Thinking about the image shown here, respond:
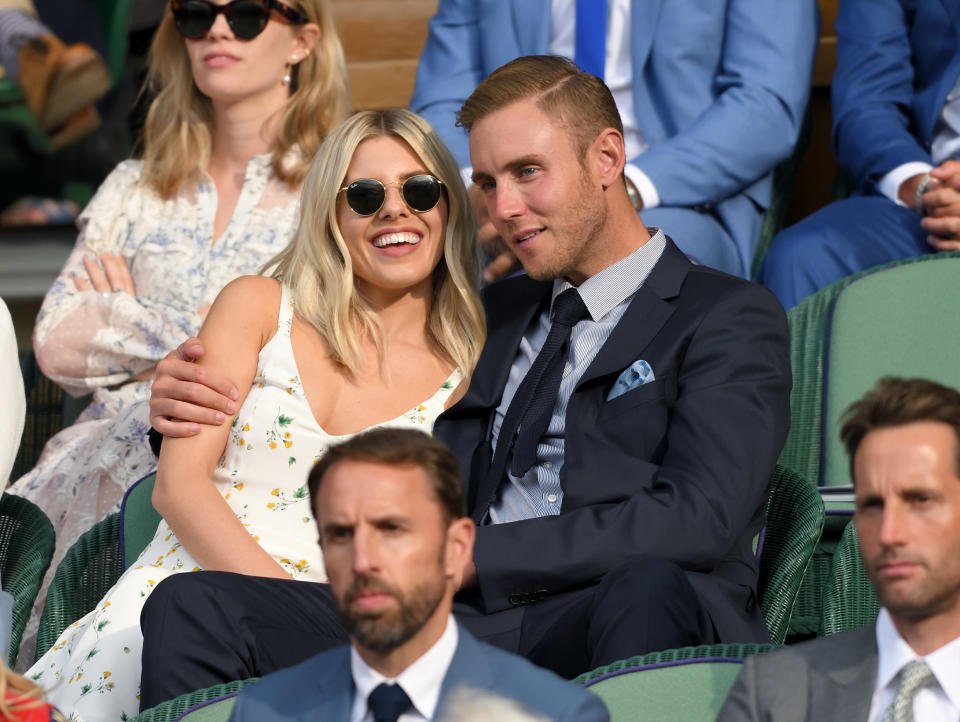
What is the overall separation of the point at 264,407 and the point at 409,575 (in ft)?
4.72

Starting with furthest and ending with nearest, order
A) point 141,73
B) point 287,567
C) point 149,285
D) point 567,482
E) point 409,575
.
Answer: point 141,73
point 149,285
point 287,567
point 567,482
point 409,575

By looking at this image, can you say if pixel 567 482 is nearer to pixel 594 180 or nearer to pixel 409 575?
pixel 594 180

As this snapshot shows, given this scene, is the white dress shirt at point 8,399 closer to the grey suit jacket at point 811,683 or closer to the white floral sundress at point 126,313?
the white floral sundress at point 126,313

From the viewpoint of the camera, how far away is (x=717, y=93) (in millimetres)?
4531

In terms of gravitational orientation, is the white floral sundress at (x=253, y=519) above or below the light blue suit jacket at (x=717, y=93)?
below

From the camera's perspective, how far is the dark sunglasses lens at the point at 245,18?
4.36 m

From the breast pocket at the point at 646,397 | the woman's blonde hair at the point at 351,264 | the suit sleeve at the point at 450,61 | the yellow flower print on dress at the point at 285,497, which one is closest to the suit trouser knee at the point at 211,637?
the yellow flower print on dress at the point at 285,497

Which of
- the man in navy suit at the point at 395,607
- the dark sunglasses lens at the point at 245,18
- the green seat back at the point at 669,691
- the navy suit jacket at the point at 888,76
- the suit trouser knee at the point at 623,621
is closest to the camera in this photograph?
the man in navy suit at the point at 395,607

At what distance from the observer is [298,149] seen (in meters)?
4.45

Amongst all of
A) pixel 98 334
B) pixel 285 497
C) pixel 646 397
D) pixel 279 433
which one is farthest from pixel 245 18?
pixel 646 397

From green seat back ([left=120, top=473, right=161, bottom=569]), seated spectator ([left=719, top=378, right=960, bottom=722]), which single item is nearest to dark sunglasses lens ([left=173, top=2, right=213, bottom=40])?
green seat back ([left=120, top=473, right=161, bottom=569])

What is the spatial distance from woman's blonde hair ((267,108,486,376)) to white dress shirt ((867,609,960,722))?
1596 millimetres

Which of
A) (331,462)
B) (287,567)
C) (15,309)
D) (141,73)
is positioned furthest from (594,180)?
(15,309)

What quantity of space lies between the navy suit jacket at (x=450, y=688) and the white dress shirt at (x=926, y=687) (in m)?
0.39
